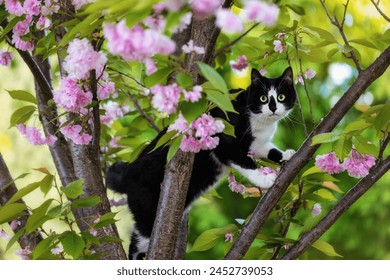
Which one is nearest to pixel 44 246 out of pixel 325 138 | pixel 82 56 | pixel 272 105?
pixel 82 56

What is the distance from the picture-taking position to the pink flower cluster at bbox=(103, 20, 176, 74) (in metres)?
0.87

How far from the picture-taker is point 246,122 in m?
2.19

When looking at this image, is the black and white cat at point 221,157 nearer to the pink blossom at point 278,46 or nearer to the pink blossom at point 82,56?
the pink blossom at point 278,46

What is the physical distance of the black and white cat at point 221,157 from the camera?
211 cm

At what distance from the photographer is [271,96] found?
2.13 m

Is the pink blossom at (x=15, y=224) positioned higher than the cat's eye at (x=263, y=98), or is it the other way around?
the cat's eye at (x=263, y=98)

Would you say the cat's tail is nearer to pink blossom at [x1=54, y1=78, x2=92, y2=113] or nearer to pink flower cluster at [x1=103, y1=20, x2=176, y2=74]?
pink blossom at [x1=54, y1=78, x2=92, y2=113]

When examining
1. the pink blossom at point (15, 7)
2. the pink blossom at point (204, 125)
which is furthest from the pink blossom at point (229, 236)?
the pink blossom at point (15, 7)

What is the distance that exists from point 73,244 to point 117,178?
2.85 feet

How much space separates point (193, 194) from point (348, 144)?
37.0 inches

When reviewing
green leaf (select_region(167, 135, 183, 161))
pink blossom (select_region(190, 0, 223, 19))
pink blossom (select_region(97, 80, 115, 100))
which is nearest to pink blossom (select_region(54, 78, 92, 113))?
pink blossom (select_region(97, 80, 115, 100))

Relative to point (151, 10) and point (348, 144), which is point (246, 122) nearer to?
point (348, 144)

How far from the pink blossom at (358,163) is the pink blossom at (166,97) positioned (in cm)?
62

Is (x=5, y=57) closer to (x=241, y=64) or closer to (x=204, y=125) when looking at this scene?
(x=241, y=64)
